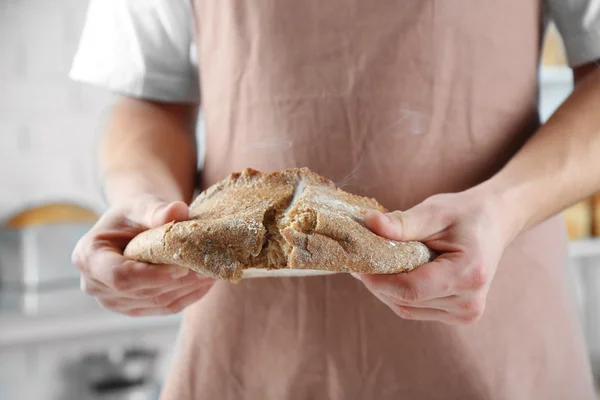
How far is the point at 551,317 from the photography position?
720mm

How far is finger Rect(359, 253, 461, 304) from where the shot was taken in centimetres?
51

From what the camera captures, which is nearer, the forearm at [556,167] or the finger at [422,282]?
the finger at [422,282]

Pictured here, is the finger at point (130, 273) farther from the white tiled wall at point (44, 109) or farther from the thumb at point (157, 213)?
the white tiled wall at point (44, 109)

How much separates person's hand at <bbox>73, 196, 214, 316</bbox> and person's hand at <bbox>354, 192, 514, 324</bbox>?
0.18m

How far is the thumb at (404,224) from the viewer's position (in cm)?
50

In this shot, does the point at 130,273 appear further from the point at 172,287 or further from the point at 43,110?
the point at 43,110

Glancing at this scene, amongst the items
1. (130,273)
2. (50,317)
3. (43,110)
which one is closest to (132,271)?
(130,273)

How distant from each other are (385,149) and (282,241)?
21 centimetres

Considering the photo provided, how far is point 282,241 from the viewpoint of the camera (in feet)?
1.65

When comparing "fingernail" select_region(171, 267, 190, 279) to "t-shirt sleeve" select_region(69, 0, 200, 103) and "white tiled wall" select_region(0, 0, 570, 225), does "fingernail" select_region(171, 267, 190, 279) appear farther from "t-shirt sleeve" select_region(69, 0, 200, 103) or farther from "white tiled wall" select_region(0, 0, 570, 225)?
"white tiled wall" select_region(0, 0, 570, 225)

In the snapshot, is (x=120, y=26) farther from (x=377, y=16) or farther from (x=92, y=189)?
(x=92, y=189)

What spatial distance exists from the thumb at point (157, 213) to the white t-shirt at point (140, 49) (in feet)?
0.89

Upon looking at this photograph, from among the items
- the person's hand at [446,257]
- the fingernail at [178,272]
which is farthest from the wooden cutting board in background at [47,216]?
the person's hand at [446,257]

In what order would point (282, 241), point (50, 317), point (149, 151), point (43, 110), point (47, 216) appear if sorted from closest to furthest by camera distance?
point (282, 241) < point (149, 151) < point (50, 317) < point (47, 216) < point (43, 110)
